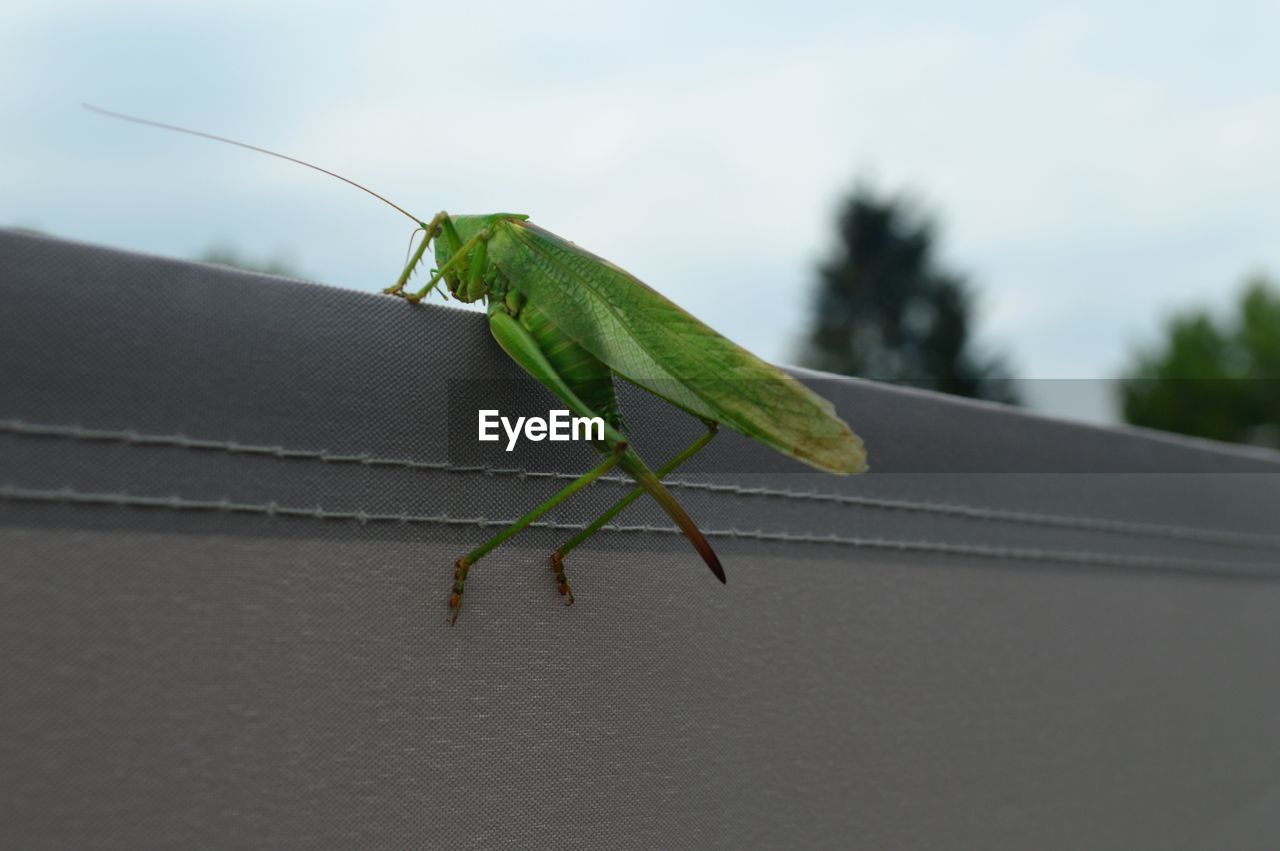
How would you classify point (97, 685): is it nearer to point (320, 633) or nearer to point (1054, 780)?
point (320, 633)

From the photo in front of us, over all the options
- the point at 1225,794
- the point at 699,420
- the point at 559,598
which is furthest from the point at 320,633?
the point at 1225,794

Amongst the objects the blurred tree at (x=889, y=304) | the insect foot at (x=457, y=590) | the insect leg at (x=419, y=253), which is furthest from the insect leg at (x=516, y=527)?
the blurred tree at (x=889, y=304)

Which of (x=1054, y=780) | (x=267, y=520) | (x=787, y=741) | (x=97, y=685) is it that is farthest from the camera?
(x=1054, y=780)

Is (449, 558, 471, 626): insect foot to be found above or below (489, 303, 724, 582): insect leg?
below

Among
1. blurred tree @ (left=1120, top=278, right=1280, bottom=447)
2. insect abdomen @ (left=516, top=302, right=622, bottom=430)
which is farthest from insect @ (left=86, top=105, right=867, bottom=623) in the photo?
blurred tree @ (left=1120, top=278, right=1280, bottom=447)

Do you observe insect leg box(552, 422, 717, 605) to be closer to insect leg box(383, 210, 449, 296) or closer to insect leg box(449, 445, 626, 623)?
insect leg box(449, 445, 626, 623)

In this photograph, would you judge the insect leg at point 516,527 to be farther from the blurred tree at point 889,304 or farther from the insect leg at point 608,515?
the blurred tree at point 889,304
